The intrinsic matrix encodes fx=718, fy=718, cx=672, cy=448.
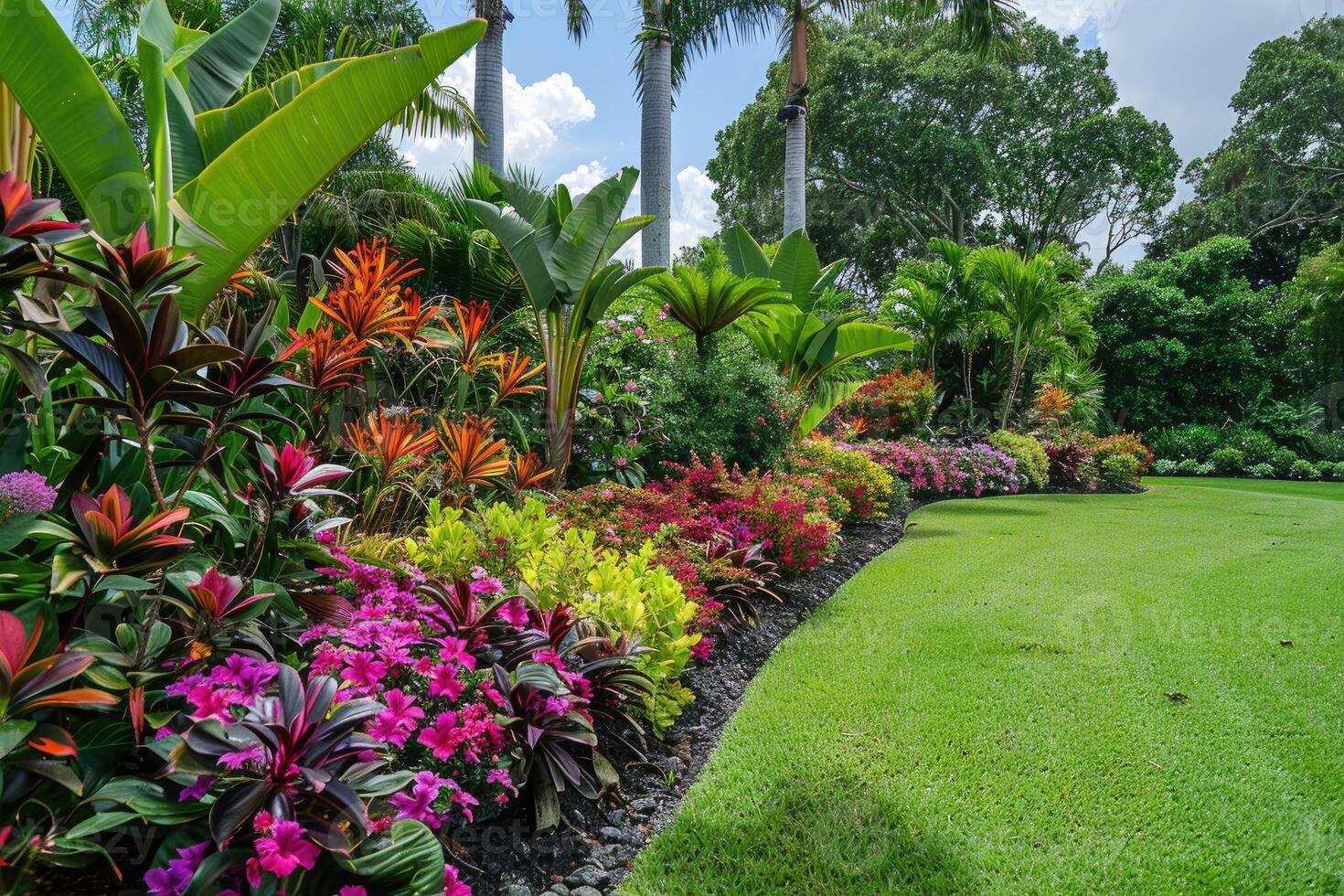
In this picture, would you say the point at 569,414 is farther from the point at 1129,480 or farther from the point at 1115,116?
the point at 1115,116

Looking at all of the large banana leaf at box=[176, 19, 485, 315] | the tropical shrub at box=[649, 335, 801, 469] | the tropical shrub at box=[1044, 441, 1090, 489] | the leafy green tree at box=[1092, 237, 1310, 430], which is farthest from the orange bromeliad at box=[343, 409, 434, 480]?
the leafy green tree at box=[1092, 237, 1310, 430]

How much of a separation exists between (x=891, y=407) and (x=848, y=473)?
18.2 feet

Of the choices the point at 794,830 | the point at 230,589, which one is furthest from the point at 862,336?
the point at 230,589

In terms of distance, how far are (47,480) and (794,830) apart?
2.53 metres

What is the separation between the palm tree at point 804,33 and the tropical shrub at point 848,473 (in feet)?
19.3

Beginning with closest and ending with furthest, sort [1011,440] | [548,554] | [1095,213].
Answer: [548,554], [1011,440], [1095,213]

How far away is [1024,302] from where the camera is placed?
13.0 meters

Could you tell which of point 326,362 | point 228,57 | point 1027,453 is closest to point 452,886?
point 326,362

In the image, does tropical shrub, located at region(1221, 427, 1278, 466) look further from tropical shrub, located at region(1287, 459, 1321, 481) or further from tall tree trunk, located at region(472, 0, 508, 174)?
tall tree trunk, located at region(472, 0, 508, 174)

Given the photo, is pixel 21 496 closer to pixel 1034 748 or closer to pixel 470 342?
pixel 470 342

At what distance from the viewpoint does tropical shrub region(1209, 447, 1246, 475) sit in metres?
18.4

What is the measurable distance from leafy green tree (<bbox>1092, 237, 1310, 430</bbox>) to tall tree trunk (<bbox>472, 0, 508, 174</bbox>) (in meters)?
18.4

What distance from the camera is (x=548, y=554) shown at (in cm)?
332

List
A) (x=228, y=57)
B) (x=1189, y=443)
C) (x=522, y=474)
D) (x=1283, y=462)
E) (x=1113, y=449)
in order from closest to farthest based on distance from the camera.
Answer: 1. (x=228, y=57)
2. (x=522, y=474)
3. (x=1113, y=449)
4. (x=1283, y=462)
5. (x=1189, y=443)
